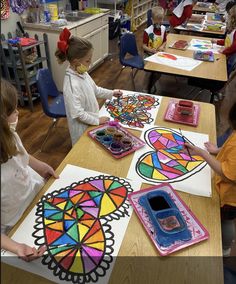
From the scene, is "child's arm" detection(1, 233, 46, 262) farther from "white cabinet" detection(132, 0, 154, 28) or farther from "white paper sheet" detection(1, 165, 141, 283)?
"white cabinet" detection(132, 0, 154, 28)

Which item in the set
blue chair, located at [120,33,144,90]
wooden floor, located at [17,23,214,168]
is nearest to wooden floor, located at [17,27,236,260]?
wooden floor, located at [17,23,214,168]

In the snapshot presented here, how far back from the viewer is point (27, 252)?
79 cm

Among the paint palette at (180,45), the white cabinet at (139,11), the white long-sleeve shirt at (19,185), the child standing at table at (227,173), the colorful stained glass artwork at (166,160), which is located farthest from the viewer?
the white cabinet at (139,11)

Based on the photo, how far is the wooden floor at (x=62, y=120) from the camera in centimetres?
238

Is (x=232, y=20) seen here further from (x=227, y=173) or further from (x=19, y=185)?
(x=19, y=185)

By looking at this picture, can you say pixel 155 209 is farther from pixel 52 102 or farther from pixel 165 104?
pixel 52 102

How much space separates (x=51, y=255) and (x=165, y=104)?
3.99ft

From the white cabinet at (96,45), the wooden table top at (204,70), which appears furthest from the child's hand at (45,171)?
the white cabinet at (96,45)

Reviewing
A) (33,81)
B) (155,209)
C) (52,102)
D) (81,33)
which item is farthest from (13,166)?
(81,33)

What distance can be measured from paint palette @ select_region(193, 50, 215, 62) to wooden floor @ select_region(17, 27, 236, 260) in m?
0.79

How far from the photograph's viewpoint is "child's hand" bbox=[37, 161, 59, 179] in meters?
1.11

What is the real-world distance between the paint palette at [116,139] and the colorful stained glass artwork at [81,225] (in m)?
0.19

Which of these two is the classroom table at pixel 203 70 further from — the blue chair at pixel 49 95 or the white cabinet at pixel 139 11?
the white cabinet at pixel 139 11

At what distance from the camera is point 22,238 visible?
0.86 metres
